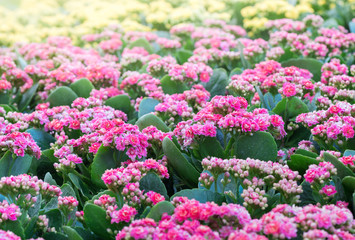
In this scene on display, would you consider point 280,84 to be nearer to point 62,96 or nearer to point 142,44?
point 62,96

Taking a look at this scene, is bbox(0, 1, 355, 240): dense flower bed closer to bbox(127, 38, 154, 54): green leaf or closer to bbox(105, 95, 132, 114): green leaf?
bbox(105, 95, 132, 114): green leaf

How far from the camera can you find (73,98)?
135 inches

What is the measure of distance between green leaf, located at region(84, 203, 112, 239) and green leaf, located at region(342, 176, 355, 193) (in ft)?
3.43

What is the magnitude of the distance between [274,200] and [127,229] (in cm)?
79

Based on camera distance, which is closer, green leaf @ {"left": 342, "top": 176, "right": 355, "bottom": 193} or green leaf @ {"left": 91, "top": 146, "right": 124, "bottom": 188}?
green leaf @ {"left": 342, "top": 176, "right": 355, "bottom": 193}

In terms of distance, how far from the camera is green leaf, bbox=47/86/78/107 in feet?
11.2

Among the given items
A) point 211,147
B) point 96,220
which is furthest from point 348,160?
point 96,220

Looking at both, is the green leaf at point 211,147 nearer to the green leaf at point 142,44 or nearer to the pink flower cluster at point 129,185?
the pink flower cluster at point 129,185

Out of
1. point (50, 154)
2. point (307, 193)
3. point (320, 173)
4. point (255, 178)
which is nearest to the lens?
point (320, 173)

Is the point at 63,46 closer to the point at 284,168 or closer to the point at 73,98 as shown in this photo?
the point at 73,98

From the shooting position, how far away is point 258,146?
2.48m

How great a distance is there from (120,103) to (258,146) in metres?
1.22

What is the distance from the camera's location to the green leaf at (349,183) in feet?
6.84

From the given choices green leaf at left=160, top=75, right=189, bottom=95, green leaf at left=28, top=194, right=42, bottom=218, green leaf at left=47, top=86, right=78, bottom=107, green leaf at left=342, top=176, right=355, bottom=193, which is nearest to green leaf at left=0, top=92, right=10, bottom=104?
green leaf at left=47, top=86, right=78, bottom=107
